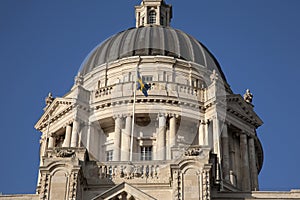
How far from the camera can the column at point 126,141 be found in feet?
169

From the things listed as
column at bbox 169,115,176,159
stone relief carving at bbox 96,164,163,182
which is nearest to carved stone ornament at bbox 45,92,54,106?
column at bbox 169,115,176,159

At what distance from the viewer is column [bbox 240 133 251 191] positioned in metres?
53.2

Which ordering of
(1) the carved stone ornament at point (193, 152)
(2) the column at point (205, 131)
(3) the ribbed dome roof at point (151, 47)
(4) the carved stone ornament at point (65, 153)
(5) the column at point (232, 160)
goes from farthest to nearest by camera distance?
(3) the ribbed dome roof at point (151, 47) → (2) the column at point (205, 131) → (5) the column at point (232, 160) → (4) the carved stone ornament at point (65, 153) → (1) the carved stone ornament at point (193, 152)

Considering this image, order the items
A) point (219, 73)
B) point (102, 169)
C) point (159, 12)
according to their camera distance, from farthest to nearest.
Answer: point (159, 12)
point (219, 73)
point (102, 169)

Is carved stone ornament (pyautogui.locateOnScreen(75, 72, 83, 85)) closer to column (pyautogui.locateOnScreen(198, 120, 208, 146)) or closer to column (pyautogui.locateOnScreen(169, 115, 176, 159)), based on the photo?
column (pyautogui.locateOnScreen(169, 115, 176, 159))

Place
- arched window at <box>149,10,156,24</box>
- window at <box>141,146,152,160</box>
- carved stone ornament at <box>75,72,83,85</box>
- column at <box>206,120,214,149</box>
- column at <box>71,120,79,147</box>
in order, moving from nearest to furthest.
A: window at <box>141,146,152,160</box>, column at <box>206,120,214,149</box>, column at <box>71,120,79,147</box>, carved stone ornament at <box>75,72,83,85</box>, arched window at <box>149,10,156,24</box>

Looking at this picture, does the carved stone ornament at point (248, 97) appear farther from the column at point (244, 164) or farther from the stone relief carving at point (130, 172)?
the stone relief carving at point (130, 172)

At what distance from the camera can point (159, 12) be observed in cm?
6744

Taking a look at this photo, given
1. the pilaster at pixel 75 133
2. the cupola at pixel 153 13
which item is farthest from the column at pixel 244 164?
the cupola at pixel 153 13

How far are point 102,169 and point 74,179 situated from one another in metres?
2.70

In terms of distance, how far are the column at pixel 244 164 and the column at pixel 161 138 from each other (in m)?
6.05

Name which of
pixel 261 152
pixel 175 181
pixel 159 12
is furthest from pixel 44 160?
pixel 159 12

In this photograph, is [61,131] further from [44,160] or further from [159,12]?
[44,160]

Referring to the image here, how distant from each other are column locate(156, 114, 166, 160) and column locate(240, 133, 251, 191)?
6.05 meters
